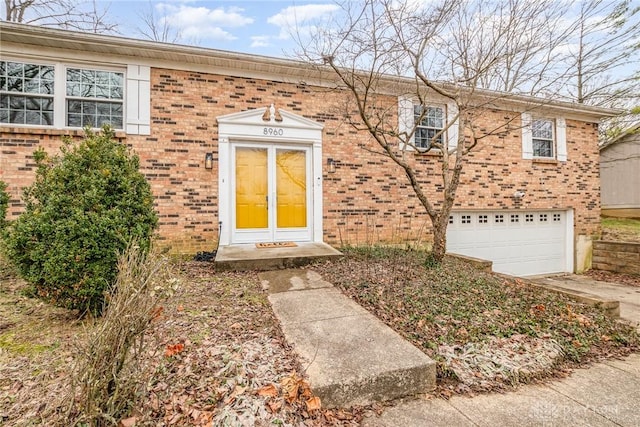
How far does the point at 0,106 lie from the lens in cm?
544

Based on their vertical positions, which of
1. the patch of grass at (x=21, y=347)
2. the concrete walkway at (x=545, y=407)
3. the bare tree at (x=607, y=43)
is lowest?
the concrete walkway at (x=545, y=407)

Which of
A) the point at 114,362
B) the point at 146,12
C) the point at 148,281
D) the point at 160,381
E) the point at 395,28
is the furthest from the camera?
the point at 146,12

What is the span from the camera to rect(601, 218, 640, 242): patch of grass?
30.3 feet

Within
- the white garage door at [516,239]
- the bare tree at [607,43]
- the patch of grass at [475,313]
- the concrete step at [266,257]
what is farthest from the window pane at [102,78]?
the white garage door at [516,239]

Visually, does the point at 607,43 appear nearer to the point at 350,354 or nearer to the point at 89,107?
the point at 350,354

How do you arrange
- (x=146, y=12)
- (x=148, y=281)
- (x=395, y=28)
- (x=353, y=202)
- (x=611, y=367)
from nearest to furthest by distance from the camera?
1. (x=148, y=281)
2. (x=611, y=367)
3. (x=395, y=28)
4. (x=353, y=202)
5. (x=146, y=12)

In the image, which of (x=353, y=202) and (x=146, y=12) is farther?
(x=146, y=12)

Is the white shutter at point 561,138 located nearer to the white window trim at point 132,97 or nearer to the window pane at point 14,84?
the white window trim at point 132,97

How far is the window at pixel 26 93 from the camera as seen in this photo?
5461 millimetres

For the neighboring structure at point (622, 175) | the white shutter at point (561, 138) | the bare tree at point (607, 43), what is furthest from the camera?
the neighboring structure at point (622, 175)

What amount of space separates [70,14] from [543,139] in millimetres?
14068

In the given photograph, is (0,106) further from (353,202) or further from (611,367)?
(611,367)

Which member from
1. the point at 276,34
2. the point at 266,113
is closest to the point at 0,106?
the point at 266,113

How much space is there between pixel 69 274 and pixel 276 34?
492cm
